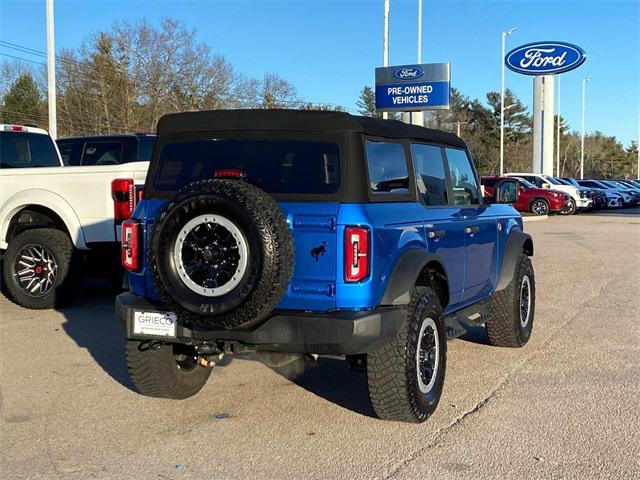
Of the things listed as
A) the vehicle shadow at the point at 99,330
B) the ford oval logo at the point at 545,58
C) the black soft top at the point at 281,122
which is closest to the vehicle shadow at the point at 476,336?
the black soft top at the point at 281,122

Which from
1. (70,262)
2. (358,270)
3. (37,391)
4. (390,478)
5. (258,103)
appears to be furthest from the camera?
(258,103)

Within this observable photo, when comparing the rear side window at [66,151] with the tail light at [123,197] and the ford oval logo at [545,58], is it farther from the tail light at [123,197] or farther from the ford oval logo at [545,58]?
the ford oval logo at [545,58]

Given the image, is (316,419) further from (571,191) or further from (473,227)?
(571,191)

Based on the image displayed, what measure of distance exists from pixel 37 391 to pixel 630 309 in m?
6.94

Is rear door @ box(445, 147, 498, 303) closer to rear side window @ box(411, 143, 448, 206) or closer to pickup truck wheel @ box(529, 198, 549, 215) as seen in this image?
rear side window @ box(411, 143, 448, 206)

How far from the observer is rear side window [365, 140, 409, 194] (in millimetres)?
4586

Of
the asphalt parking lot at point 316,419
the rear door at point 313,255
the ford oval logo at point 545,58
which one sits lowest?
the asphalt parking lot at point 316,419

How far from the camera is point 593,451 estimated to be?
4246 mm

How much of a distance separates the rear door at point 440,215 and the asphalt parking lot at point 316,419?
0.94 metres

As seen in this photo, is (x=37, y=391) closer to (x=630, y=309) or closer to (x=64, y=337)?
(x=64, y=337)

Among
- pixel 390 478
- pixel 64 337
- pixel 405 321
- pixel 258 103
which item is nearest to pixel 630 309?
pixel 405 321

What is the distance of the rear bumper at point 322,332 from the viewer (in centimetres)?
413

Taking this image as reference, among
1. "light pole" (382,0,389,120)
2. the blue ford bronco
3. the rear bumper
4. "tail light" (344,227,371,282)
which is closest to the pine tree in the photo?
"light pole" (382,0,389,120)

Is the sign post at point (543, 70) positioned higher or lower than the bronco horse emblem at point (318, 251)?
higher
